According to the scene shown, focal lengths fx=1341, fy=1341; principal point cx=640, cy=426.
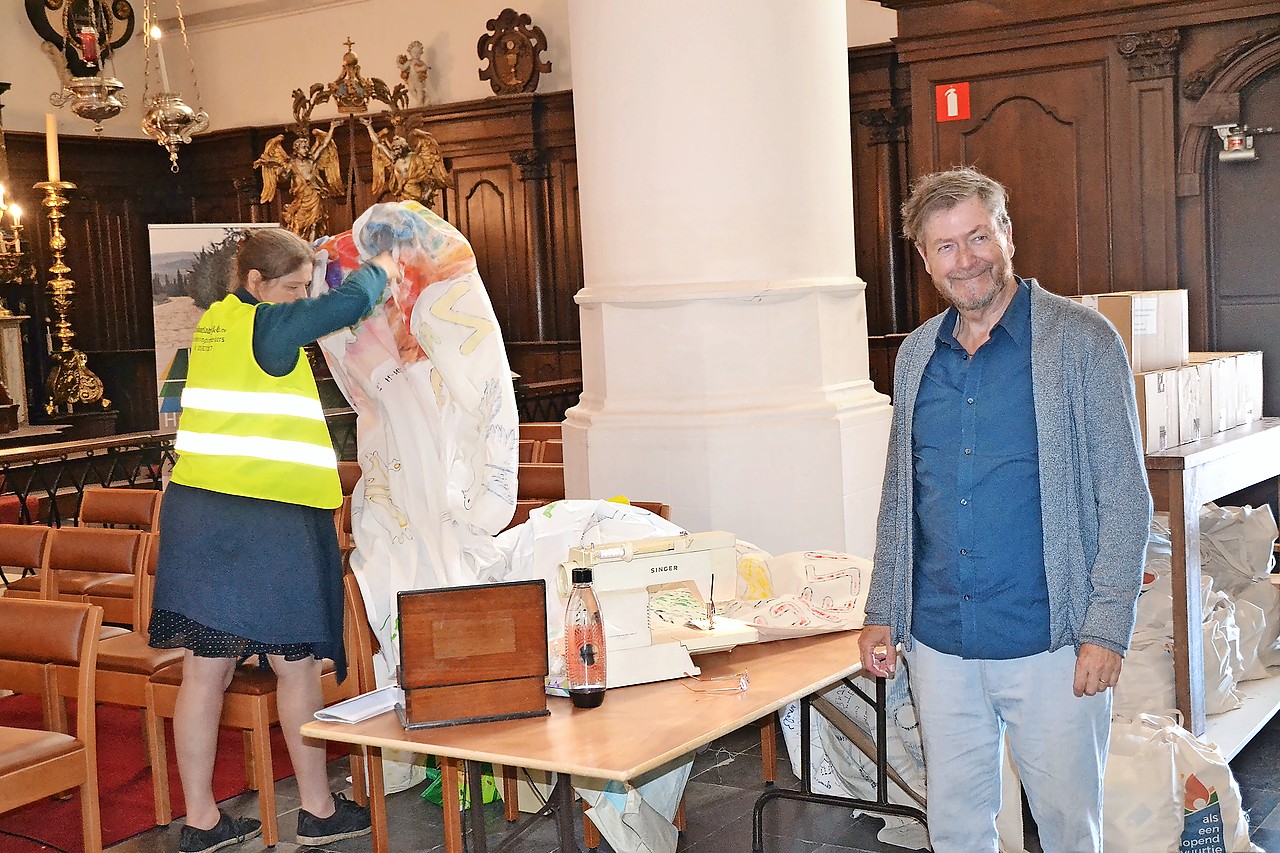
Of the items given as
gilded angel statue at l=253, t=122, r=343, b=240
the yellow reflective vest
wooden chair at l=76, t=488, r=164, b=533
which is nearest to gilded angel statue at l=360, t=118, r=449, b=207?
gilded angel statue at l=253, t=122, r=343, b=240

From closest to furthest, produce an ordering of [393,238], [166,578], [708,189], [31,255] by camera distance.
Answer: [166,578]
[393,238]
[708,189]
[31,255]

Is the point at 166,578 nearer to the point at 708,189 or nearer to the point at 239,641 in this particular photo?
the point at 239,641

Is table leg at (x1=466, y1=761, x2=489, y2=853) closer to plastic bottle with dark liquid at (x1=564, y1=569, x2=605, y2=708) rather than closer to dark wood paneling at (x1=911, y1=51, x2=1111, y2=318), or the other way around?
plastic bottle with dark liquid at (x1=564, y1=569, x2=605, y2=708)

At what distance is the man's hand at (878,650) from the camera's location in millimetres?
2613

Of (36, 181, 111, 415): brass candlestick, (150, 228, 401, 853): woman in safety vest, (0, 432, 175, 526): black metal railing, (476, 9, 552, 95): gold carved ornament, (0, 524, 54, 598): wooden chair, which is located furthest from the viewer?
(36, 181, 111, 415): brass candlestick

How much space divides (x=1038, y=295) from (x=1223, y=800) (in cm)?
158

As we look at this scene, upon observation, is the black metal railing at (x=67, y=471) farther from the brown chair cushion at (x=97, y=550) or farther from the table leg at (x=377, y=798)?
the table leg at (x=377, y=798)

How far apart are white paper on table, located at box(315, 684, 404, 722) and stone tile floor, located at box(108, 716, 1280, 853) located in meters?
1.18

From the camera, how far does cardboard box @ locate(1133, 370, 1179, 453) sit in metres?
3.89

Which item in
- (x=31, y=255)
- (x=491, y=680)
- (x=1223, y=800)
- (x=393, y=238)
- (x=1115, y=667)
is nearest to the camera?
(x=1115, y=667)

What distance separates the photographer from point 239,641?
3646 mm

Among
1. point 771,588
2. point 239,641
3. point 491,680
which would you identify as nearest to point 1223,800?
point 771,588

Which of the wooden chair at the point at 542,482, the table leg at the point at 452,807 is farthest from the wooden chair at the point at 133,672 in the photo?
the wooden chair at the point at 542,482

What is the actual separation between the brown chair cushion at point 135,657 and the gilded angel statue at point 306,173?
6282 millimetres
